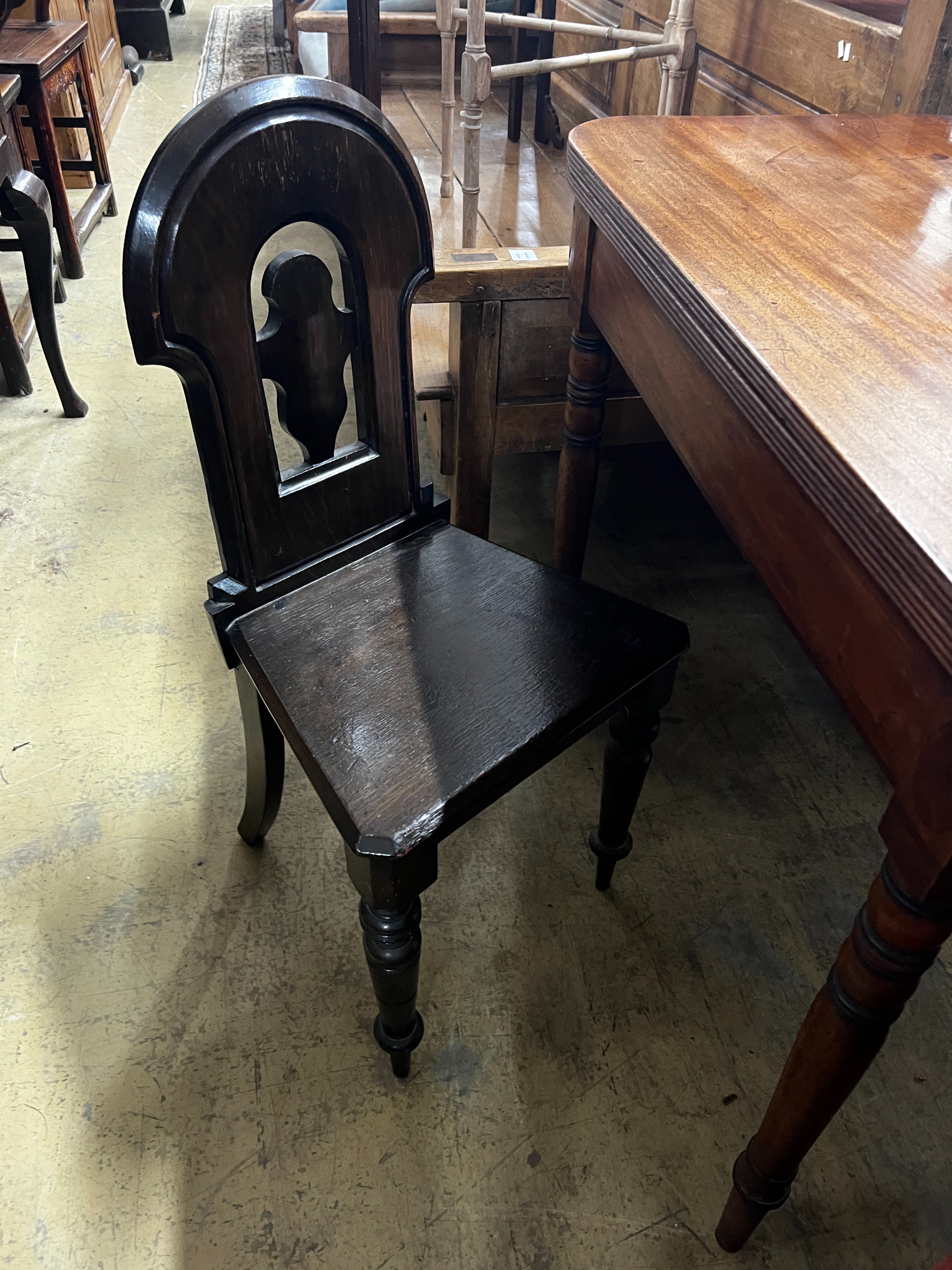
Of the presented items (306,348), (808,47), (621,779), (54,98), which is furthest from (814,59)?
(54,98)

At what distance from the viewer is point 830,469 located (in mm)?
560

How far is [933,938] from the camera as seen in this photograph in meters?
0.60

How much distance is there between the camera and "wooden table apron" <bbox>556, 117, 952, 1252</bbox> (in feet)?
1.73

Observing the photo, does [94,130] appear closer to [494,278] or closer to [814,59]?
[494,278]

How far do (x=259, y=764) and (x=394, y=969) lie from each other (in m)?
0.39

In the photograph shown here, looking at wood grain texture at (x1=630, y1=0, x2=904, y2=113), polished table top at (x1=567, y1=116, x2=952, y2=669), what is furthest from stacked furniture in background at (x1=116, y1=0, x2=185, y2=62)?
polished table top at (x1=567, y1=116, x2=952, y2=669)

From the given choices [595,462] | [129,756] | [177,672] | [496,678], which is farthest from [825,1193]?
[177,672]

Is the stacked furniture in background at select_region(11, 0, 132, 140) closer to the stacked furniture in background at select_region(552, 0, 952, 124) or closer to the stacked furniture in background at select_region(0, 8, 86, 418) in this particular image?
the stacked furniture in background at select_region(0, 8, 86, 418)

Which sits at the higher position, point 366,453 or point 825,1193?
point 366,453

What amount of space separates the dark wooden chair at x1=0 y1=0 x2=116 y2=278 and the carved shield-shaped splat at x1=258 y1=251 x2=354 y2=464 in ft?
6.77

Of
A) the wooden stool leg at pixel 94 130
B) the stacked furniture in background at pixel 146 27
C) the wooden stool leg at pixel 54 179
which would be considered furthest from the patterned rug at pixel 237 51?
the wooden stool leg at pixel 54 179

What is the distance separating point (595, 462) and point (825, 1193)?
0.98 metres

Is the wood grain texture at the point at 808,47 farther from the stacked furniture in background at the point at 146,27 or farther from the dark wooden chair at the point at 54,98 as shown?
the stacked furniture in background at the point at 146,27

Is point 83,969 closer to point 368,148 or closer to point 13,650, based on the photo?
point 13,650
